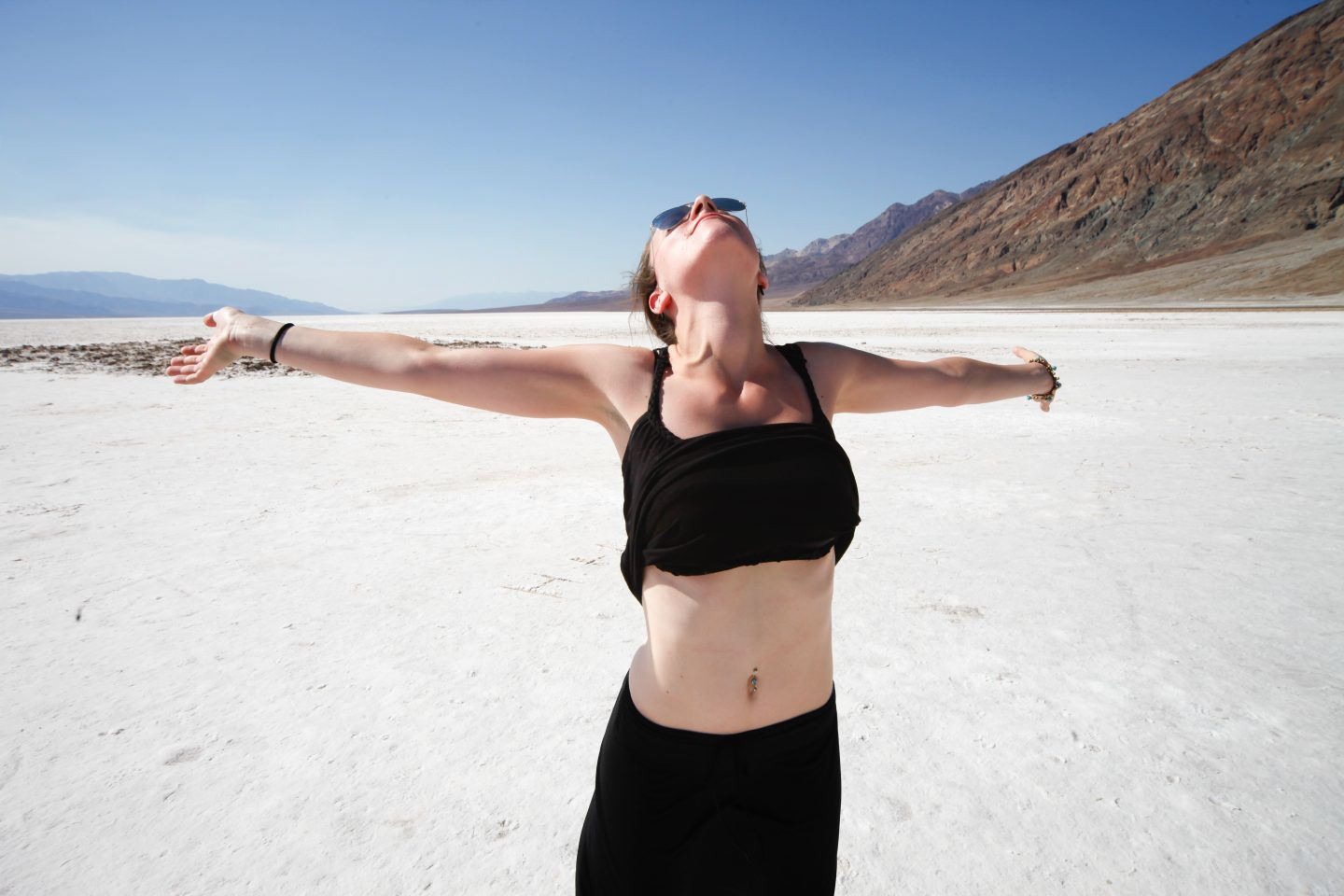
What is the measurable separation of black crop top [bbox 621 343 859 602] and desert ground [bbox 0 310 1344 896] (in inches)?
27.1

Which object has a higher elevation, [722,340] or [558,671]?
[722,340]

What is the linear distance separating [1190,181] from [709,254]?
85.6 m

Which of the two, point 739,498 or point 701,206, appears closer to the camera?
point 739,498

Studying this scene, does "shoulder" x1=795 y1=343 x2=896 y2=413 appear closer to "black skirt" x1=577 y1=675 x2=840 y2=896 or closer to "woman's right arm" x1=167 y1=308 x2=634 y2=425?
"woman's right arm" x1=167 y1=308 x2=634 y2=425

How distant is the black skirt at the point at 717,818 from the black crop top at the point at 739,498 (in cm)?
35

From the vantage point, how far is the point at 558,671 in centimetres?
309

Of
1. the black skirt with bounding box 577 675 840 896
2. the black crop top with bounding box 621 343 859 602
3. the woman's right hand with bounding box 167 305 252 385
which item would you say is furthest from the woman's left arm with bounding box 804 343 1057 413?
the woman's right hand with bounding box 167 305 252 385

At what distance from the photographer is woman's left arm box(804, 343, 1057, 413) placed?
159 cm

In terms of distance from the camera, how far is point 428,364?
152 cm

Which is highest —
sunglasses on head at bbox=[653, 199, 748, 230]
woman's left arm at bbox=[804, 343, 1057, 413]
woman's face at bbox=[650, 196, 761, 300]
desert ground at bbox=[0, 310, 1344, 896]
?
sunglasses on head at bbox=[653, 199, 748, 230]

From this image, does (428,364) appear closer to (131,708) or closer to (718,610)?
(718,610)

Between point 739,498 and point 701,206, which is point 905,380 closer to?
point 701,206

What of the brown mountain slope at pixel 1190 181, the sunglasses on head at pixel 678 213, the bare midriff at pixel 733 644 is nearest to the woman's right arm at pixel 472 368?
the sunglasses on head at pixel 678 213

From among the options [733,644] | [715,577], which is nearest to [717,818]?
[733,644]
